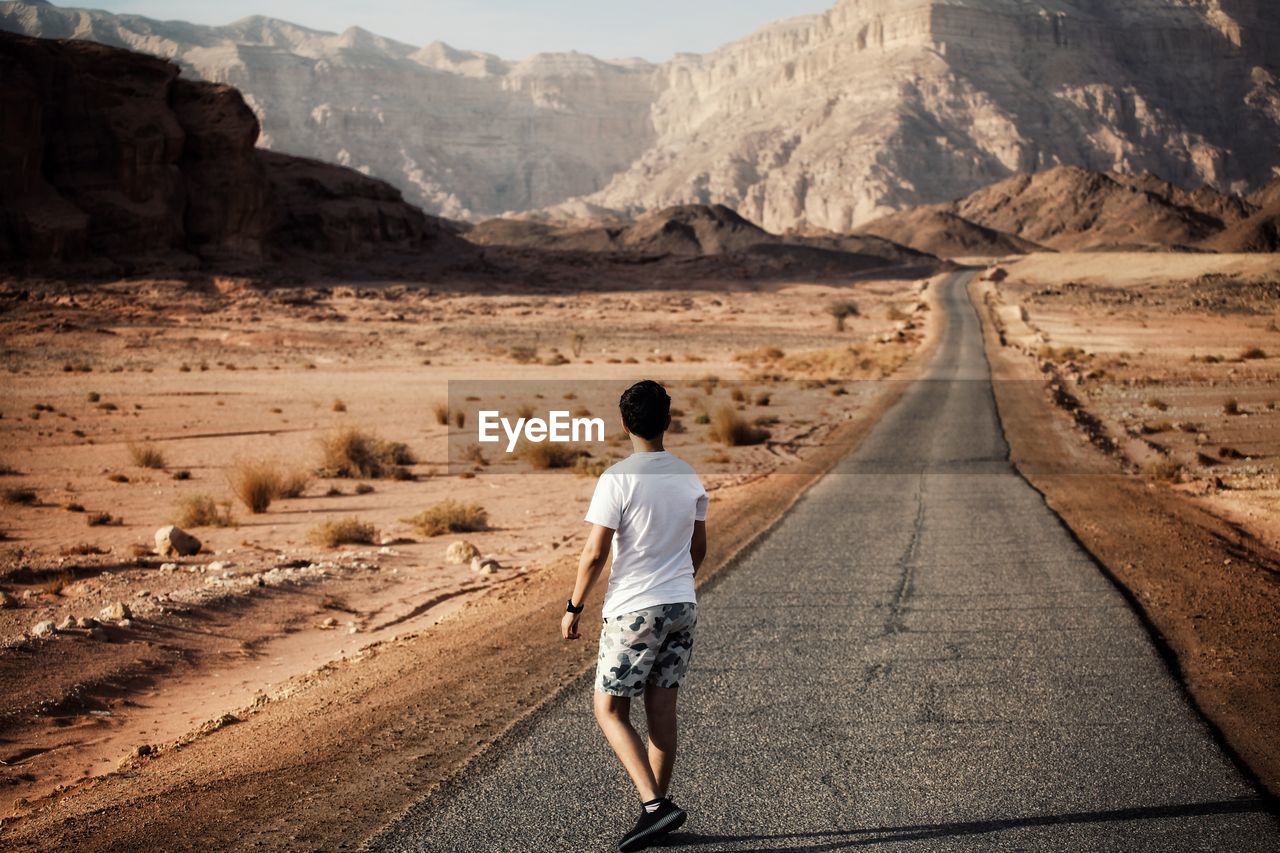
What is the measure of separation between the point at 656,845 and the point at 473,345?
169 feet

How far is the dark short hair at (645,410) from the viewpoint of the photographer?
176 inches

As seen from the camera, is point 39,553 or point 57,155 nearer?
point 39,553

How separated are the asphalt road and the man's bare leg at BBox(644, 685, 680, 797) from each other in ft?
1.22

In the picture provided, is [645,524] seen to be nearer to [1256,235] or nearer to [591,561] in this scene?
[591,561]

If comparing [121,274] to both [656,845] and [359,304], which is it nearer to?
[359,304]

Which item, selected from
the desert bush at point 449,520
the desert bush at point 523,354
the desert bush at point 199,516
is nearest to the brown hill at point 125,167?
the desert bush at point 523,354

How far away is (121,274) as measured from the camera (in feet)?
229

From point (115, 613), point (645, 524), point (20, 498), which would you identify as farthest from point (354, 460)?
point (645, 524)

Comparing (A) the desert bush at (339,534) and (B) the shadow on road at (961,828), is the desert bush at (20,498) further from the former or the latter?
(B) the shadow on road at (961,828)

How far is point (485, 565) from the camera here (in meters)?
12.8

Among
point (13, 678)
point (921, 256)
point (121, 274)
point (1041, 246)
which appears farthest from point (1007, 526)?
point (1041, 246)

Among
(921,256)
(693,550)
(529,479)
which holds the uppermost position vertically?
(921,256)

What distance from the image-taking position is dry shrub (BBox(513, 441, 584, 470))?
21.1 meters

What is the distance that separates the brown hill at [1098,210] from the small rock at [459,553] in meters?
147
